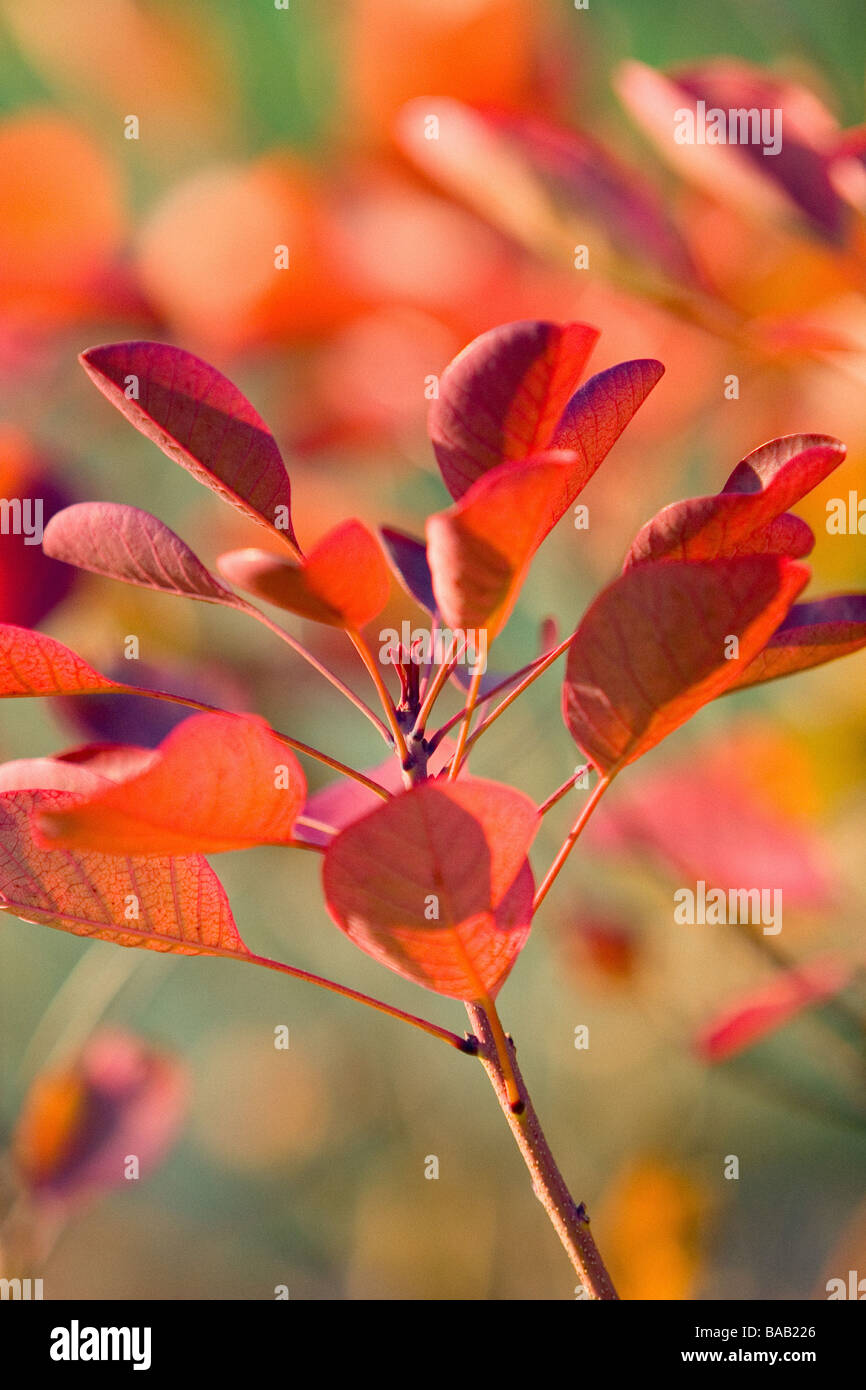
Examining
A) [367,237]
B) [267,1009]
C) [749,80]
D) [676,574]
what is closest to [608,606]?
[676,574]

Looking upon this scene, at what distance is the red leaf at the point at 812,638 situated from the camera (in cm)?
28

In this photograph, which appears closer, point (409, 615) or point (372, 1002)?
point (372, 1002)

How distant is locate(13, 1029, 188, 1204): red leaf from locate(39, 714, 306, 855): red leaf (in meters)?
0.48

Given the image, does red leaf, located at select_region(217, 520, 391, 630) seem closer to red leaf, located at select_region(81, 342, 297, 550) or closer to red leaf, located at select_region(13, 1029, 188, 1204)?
red leaf, located at select_region(81, 342, 297, 550)

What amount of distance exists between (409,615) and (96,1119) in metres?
0.42

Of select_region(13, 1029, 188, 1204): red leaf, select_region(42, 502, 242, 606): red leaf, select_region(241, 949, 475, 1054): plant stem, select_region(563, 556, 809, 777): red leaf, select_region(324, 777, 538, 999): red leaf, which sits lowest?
select_region(13, 1029, 188, 1204): red leaf

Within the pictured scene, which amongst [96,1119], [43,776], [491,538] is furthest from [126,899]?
[96,1119]

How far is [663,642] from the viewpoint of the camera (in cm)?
23

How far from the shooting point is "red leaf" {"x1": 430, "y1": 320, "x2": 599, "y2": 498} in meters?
0.24

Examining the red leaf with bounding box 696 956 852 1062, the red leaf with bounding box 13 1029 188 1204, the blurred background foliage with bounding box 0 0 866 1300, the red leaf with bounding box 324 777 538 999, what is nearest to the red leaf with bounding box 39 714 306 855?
the red leaf with bounding box 324 777 538 999

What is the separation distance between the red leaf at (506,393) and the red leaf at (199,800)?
0.28ft

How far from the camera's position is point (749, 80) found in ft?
1.51

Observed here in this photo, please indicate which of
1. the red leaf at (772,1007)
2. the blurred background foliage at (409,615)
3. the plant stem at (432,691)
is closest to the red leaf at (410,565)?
the plant stem at (432,691)

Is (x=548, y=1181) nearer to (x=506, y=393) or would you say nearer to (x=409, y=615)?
(x=506, y=393)
